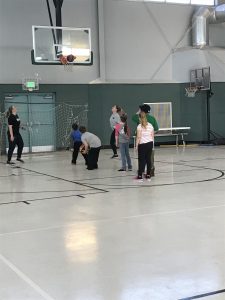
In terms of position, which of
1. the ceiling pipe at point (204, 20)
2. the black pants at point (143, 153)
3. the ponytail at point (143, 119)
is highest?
the ceiling pipe at point (204, 20)

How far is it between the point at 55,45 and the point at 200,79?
6.97m

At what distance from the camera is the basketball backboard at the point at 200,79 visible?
1942 cm

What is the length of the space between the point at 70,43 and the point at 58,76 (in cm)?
241

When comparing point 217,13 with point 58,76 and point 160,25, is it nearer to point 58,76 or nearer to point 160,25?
point 160,25

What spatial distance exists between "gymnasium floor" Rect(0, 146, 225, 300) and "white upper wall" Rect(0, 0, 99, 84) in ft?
30.7

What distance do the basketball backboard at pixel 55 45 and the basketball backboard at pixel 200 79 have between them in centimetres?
575

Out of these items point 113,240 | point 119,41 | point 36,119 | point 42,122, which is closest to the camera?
point 113,240

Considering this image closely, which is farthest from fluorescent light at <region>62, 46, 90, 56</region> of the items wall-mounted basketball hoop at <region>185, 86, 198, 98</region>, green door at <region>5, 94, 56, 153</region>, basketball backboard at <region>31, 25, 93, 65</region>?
wall-mounted basketball hoop at <region>185, 86, 198, 98</region>

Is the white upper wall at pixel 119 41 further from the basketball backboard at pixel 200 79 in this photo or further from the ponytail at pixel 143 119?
the ponytail at pixel 143 119

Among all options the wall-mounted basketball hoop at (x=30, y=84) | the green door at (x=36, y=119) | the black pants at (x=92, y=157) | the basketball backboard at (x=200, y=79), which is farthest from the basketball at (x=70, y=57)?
the basketball backboard at (x=200, y=79)

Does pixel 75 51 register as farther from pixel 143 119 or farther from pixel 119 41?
pixel 143 119

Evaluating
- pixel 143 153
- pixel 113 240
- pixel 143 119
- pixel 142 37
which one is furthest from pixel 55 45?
pixel 113 240

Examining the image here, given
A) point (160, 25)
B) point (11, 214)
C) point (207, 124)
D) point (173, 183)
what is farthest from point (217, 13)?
point (11, 214)

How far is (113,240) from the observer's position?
4707mm
